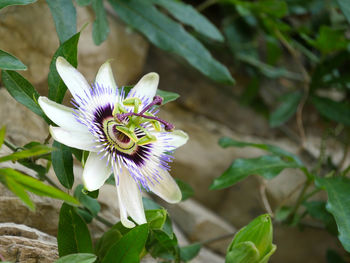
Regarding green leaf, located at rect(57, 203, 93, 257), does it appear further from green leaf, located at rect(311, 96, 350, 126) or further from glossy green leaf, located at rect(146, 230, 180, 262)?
green leaf, located at rect(311, 96, 350, 126)

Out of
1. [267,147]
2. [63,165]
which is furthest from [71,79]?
[267,147]

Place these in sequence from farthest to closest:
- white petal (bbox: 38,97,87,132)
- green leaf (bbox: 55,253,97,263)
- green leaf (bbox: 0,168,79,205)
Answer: white petal (bbox: 38,97,87,132) → green leaf (bbox: 55,253,97,263) → green leaf (bbox: 0,168,79,205)

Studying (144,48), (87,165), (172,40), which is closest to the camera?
(87,165)

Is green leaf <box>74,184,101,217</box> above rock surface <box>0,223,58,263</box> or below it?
below

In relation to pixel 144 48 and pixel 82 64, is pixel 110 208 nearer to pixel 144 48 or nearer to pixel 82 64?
pixel 82 64

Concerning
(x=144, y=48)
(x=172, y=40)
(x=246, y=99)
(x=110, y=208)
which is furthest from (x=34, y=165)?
(x=246, y=99)

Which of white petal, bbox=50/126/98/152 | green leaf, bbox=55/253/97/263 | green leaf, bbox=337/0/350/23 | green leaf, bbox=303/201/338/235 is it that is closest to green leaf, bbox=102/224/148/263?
green leaf, bbox=55/253/97/263
